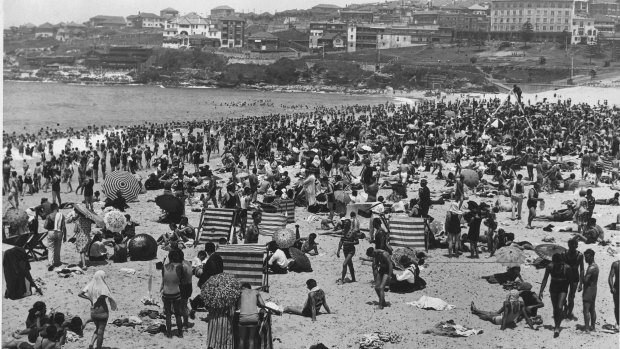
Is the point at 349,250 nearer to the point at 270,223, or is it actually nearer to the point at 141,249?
the point at 270,223

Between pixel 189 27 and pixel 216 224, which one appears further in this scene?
pixel 189 27

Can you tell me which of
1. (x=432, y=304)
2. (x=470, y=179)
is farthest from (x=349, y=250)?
(x=470, y=179)

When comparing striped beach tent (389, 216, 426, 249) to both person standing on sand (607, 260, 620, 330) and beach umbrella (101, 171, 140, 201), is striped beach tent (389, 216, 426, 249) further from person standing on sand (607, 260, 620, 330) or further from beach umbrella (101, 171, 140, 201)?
beach umbrella (101, 171, 140, 201)

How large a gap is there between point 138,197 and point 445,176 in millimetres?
8497

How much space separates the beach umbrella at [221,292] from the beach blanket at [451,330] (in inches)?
112

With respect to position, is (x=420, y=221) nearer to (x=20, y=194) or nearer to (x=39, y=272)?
(x=39, y=272)

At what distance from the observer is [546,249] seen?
11.5m

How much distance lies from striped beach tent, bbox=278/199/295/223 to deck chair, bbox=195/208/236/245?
2231 mm

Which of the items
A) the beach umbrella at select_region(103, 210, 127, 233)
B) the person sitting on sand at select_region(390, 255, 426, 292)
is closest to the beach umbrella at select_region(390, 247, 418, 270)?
the person sitting on sand at select_region(390, 255, 426, 292)

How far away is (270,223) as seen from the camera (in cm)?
1366

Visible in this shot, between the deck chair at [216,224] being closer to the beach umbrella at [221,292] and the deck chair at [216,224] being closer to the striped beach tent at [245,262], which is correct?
the striped beach tent at [245,262]

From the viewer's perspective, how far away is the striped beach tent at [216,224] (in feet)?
41.8

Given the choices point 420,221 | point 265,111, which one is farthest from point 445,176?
point 265,111

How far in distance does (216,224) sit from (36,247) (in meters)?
2.91
